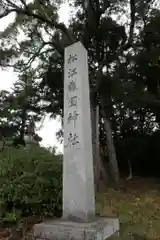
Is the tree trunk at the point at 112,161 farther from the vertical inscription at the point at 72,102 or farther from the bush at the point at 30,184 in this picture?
the vertical inscription at the point at 72,102

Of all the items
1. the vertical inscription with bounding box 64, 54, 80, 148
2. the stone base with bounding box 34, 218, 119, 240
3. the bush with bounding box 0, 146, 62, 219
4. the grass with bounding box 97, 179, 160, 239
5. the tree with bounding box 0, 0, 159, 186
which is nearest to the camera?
the stone base with bounding box 34, 218, 119, 240

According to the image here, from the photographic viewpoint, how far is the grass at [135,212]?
16.8 ft

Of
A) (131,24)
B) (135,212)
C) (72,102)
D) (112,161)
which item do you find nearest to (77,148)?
(72,102)

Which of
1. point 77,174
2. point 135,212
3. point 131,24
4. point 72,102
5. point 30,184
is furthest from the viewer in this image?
point 131,24

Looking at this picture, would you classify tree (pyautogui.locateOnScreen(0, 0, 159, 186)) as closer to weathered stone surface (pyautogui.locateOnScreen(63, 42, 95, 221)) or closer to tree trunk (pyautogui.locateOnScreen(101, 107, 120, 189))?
tree trunk (pyautogui.locateOnScreen(101, 107, 120, 189))

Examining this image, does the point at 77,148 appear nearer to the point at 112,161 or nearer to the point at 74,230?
the point at 74,230

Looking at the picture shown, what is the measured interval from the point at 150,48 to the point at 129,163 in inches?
219

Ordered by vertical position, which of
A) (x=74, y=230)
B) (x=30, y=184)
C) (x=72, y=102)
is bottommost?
(x=74, y=230)

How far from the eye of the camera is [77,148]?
12.7 feet

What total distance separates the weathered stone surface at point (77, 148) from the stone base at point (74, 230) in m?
0.22

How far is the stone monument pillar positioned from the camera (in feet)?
11.0

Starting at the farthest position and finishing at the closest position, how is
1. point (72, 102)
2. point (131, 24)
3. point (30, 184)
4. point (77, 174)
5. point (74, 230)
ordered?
point (131, 24), point (30, 184), point (72, 102), point (77, 174), point (74, 230)

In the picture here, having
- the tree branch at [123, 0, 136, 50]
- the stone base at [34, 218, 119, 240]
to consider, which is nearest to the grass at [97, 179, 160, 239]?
the stone base at [34, 218, 119, 240]

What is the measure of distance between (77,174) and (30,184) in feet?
4.28
